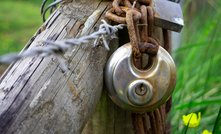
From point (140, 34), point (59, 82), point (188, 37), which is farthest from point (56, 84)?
point (188, 37)

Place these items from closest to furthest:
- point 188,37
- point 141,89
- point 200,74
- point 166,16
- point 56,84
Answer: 1. point 56,84
2. point 141,89
3. point 166,16
4. point 200,74
5. point 188,37

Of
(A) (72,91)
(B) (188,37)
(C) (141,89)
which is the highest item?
(A) (72,91)

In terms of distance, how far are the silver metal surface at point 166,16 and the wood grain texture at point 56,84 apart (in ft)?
0.82

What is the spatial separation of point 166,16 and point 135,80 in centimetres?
35

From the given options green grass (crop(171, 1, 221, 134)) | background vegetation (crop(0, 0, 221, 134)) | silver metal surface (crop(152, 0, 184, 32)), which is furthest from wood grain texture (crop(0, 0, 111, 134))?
background vegetation (crop(0, 0, 221, 134))

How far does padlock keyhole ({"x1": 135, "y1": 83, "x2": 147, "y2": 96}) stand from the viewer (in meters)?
0.80

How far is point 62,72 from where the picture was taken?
72cm

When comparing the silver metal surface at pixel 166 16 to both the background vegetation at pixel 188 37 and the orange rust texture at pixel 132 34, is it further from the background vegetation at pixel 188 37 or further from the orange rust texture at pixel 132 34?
the background vegetation at pixel 188 37

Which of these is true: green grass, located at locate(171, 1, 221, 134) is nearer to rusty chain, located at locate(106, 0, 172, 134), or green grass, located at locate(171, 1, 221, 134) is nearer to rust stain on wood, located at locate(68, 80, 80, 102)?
rusty chain, located at locate(106, 0, 172, 134)

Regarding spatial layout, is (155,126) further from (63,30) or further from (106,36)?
(63,30)

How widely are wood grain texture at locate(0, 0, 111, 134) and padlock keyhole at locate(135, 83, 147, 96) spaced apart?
5.8 inches

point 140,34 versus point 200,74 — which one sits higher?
point 140,34

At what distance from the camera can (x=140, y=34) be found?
869 millimetres

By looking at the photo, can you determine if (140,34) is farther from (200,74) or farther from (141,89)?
(200,74)
